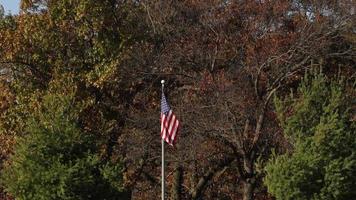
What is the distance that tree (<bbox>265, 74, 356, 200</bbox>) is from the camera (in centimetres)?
2497

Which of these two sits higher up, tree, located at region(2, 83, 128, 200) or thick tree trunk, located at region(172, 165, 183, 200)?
thick tree trunk, located at region(172, 165, 183, 200)

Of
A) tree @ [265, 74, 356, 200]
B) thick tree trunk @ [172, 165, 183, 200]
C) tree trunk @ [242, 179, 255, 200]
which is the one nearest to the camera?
tree @ [265, 74, 356, 200]

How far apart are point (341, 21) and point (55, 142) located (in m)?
11.7

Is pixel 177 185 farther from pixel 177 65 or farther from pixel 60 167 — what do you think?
pixel 60 167

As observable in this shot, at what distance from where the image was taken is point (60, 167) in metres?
25.1

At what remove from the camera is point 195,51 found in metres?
31.6

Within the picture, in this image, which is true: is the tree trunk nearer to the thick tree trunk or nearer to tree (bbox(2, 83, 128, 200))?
the thick tree trunk

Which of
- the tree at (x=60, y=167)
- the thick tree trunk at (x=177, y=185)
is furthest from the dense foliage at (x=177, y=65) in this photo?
Result: the tree at (x=60, y=167)

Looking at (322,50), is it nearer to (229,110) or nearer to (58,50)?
(229,110)

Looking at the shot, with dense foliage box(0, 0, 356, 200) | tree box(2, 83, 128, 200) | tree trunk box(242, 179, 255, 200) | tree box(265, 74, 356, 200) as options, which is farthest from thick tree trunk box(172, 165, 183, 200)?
tree box(265, 74, 356, 200)

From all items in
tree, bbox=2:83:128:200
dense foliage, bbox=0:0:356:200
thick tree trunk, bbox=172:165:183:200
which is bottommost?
tree, bbox=2:83:128:200

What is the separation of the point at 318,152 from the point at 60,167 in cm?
776

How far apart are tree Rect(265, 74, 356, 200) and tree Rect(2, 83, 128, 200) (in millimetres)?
5084

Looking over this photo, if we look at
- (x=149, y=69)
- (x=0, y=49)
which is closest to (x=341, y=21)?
(x=149, y=69)
